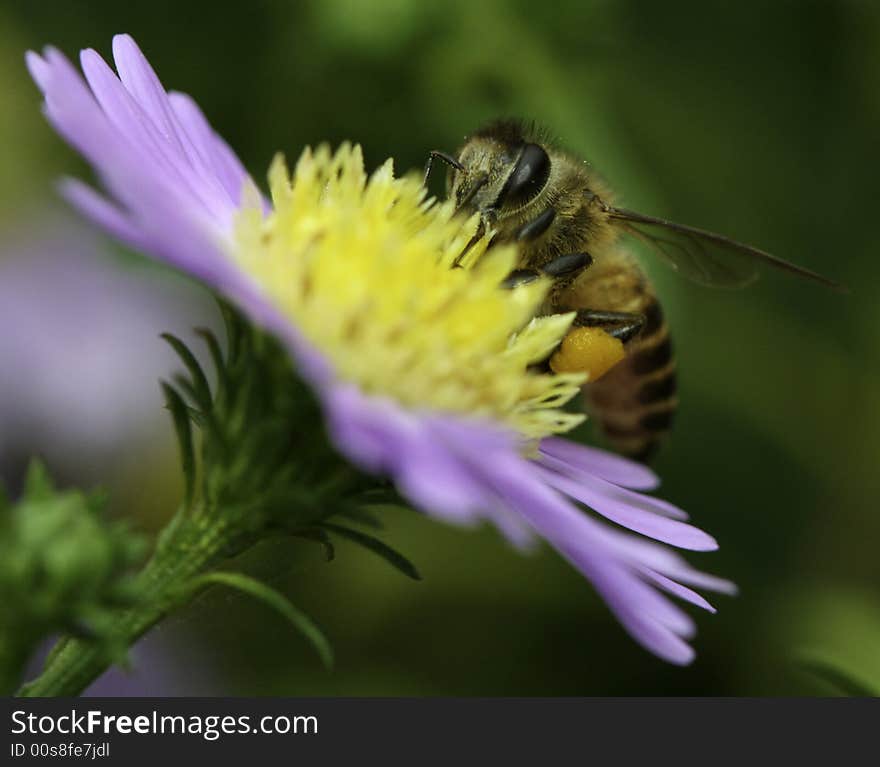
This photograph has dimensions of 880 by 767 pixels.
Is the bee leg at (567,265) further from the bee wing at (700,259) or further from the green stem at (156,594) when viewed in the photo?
the green stem at (156,594)

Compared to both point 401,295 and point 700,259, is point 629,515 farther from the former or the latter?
point 700,259

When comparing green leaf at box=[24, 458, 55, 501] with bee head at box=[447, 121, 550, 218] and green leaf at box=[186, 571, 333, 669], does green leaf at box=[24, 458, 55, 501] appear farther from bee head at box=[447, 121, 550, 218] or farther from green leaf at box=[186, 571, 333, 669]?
bee head at box=[447, 121, 550, 218]

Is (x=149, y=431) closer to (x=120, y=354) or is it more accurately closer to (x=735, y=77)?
(x=120, y=354)

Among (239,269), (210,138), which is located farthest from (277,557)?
(210,138)

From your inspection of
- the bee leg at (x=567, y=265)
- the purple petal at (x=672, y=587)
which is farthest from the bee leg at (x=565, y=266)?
the purple petal at (x=672, y=587)

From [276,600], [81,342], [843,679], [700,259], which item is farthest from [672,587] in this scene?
[81,342]

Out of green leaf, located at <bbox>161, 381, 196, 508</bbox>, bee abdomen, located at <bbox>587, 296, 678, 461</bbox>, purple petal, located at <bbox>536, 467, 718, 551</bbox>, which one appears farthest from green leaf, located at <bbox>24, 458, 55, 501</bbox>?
bee abdomen, located at <bbox>587, 296, 678, 461</bbox>
